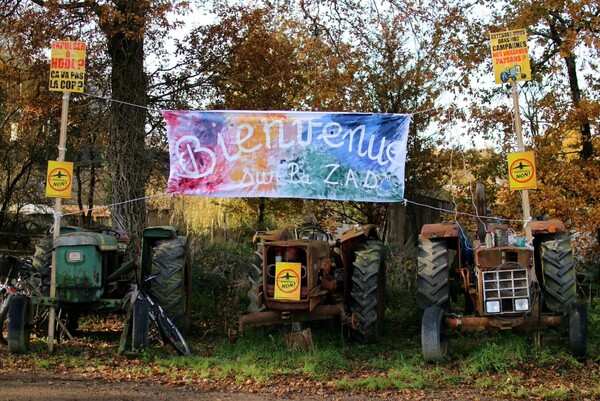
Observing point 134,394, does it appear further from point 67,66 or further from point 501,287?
point 67,66

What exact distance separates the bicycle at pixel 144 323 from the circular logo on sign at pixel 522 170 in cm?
435

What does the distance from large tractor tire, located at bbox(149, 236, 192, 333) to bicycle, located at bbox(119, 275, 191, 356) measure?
0.57 ft

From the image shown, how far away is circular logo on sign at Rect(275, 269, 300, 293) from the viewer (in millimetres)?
7602

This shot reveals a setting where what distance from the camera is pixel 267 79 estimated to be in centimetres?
1326

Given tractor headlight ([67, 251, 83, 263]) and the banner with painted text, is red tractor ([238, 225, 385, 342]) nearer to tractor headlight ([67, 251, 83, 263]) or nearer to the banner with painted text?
the banner with painted text

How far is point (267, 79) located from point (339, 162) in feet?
15.9

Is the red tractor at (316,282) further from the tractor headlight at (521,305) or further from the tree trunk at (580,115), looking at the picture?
the tree trunk at (580,115)

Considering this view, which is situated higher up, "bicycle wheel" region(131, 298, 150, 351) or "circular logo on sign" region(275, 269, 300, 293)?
"circular logo on sign" region(275, 269, 300, 293)

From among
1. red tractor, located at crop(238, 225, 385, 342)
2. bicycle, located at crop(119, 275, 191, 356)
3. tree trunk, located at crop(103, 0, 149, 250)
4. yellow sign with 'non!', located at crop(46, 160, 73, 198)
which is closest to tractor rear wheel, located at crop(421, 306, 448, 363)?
red tractor, located at crop(238, 225, 385, 342)

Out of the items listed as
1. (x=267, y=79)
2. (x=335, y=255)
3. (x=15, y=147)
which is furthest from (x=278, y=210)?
(x=335, y=255)

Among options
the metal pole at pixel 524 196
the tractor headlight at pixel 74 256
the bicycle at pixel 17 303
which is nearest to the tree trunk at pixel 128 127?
the bicycle at pixel 17 303

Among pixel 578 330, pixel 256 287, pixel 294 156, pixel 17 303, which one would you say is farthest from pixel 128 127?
pixel 578 330

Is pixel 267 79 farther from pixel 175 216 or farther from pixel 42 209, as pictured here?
pixel 42 209

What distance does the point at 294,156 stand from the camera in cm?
897
